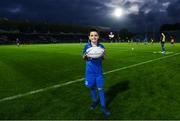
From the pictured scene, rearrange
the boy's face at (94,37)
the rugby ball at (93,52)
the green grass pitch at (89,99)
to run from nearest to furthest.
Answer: the green grass pitch at (89,99)
the boy's face at (94,37)
the rugby ball at (93,52)

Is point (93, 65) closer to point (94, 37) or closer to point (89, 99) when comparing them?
point (94, 37)

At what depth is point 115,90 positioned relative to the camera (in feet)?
30.1

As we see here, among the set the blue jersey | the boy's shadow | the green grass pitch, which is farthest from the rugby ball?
the boy's shadow

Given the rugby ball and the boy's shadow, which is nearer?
the rugby ball

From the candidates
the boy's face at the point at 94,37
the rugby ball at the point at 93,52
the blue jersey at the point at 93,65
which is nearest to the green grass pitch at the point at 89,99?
the blue jersey at the point at 93,65

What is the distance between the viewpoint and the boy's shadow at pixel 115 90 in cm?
819

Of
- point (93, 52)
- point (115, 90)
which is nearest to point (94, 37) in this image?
point (93, 52)

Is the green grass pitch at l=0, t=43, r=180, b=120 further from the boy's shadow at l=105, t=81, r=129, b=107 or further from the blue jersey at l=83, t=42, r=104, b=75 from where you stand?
the blue jersey at l=83, t=42, r=104, b=75

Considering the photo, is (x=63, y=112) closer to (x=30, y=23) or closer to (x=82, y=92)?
(x=82, y=92)

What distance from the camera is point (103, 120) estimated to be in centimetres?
625

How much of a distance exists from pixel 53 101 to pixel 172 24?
155103 millimetres

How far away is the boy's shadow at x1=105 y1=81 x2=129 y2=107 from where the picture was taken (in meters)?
8.19

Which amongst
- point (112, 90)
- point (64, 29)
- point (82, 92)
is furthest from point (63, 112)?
point (64, 29)

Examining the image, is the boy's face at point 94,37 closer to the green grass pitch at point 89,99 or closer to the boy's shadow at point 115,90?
the green grass pitch at point 89,99
